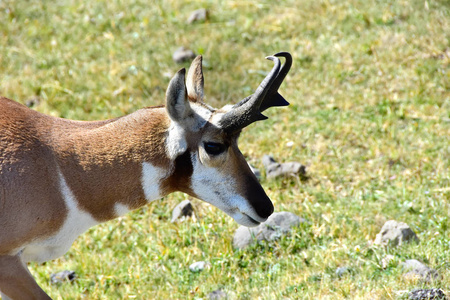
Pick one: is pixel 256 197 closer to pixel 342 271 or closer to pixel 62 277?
pixel 342 271

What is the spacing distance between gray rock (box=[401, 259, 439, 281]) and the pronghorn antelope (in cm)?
126

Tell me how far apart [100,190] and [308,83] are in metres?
4.60

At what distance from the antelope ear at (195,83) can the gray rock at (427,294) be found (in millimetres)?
2096

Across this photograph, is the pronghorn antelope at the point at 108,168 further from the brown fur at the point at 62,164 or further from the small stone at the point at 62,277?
the small stone at the point at 62,277

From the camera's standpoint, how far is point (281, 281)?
17.0ft

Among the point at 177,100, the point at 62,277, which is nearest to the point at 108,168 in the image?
the point at 177,100

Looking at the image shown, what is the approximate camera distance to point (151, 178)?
435 cm

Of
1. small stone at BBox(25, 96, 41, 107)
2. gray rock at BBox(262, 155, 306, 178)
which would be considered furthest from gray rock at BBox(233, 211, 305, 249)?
small stone at BBox(25, 96, 41, 107)

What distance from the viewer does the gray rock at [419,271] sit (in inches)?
188

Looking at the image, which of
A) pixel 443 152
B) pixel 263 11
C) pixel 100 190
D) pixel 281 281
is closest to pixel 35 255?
pixel 100 190

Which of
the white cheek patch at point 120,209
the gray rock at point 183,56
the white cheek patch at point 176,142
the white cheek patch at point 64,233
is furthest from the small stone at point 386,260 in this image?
the gray rock at point 183,56

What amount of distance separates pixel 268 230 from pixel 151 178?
6.09ft

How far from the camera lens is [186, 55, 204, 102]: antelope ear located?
4684 mm

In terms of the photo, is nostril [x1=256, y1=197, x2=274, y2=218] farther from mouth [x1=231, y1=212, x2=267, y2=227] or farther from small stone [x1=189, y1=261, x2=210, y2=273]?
small stone [x1=189, y1=261, x2=210, y2=273]
